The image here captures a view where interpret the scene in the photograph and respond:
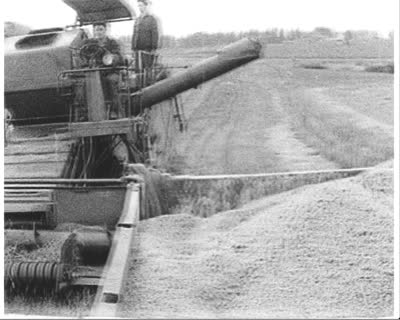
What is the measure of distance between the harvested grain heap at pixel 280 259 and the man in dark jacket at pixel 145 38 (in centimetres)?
45

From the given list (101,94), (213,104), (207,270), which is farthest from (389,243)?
(101,94)

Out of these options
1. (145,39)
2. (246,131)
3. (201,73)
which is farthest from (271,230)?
(145,39)

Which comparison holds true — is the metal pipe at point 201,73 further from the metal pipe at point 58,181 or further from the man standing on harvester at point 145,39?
the metal pipe at point 58,181

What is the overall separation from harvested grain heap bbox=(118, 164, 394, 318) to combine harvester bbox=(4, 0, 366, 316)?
0.06 meters

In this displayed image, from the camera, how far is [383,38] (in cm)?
186

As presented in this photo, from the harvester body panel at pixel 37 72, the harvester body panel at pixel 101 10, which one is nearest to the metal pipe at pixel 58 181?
the harvester body panel at pixel 37 72

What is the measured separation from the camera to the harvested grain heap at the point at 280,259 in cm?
182

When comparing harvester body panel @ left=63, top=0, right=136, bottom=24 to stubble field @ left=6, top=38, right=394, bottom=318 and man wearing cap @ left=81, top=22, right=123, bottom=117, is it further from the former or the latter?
stubble field @ left=6, top=38, right=394, bottom=318

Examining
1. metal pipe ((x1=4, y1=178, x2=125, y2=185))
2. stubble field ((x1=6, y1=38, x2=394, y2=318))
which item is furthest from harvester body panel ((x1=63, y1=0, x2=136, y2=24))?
metal pipe ((x1=4, y1=178, x2=125, y2=185))

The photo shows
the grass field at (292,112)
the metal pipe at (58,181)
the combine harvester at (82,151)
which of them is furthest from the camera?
the metal pipe at (58,181)

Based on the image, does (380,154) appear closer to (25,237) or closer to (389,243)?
(389,243)

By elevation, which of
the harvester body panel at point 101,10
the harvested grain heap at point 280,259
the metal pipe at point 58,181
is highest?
the harvester body panel at point 101,10

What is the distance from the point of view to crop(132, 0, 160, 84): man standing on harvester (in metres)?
2.08

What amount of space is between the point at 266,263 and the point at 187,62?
53 centimetres
